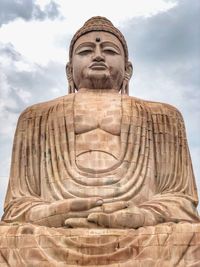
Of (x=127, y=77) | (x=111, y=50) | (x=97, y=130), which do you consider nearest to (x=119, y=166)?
(x=97, y=130)

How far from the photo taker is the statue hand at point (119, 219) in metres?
11.9

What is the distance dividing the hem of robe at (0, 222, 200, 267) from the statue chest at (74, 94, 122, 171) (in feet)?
6.24

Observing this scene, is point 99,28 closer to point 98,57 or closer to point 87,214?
point 98,57

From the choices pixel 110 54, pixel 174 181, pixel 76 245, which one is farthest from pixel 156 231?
pixel 110 54

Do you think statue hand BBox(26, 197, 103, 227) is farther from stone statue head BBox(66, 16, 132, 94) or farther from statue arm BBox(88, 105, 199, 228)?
stone statue head BBox(66, 16, 132, 94)

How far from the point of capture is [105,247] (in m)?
11.5

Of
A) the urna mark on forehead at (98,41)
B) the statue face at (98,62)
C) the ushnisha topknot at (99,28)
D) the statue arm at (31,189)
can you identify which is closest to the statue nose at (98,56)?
the statue face at (98,62)

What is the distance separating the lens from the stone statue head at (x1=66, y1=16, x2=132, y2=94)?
14.9 meters

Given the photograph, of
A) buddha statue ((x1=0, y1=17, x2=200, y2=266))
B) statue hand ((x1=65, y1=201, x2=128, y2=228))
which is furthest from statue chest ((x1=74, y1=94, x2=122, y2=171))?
statue hand ((x1=65, y1=201, x2=128, y2=228))

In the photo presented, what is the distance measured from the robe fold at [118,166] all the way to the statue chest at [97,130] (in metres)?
0.11

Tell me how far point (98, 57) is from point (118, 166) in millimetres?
2543

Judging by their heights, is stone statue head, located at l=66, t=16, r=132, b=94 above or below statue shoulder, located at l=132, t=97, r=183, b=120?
above

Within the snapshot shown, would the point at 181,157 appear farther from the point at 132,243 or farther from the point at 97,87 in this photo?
the point at 132,243

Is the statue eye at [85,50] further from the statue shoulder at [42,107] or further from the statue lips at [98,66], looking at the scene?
the statue shoulder at [42,107]
